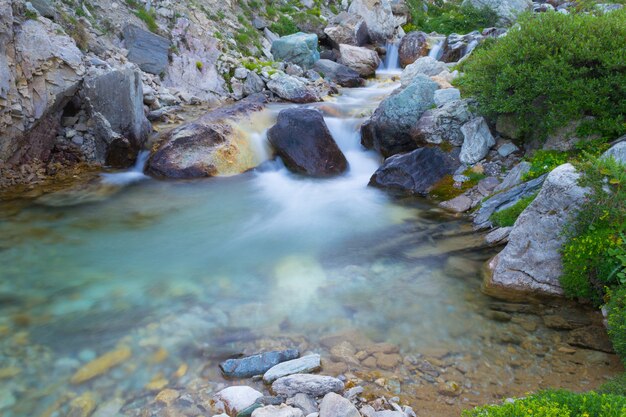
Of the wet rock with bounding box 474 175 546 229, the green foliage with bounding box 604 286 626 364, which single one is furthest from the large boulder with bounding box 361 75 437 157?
the green foliage with bounding box 604 286 626 364

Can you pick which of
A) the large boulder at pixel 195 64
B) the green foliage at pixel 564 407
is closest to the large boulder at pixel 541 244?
the green foliage at pixel 564 407

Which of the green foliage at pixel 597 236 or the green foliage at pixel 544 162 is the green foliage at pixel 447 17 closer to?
the green foliage at pixel 544 162

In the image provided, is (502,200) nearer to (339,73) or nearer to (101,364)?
(101,364)

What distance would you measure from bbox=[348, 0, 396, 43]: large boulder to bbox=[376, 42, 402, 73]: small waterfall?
170cm

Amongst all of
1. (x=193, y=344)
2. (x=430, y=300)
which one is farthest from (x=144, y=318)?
(x=430, y=300)

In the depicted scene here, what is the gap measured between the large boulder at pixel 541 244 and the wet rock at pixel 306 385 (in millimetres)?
3242

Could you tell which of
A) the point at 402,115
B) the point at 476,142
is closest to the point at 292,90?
the point at 402,115

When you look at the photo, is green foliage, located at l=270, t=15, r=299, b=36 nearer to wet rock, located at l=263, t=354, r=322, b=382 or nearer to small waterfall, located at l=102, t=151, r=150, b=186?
small waterfall, located at l=102, t=151, r=150, b=186

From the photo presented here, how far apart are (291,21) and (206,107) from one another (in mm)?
13041

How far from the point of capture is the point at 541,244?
269 inches

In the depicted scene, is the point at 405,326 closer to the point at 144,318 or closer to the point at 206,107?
the point at 144,318

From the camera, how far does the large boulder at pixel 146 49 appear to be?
17562 millimetres

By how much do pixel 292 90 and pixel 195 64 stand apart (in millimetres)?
4280

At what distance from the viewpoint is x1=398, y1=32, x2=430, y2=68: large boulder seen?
26141 mm
